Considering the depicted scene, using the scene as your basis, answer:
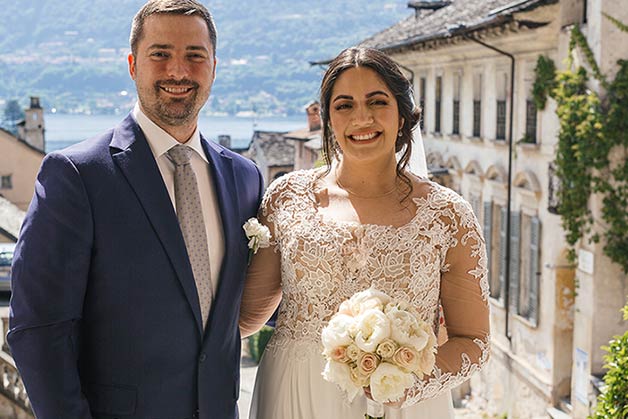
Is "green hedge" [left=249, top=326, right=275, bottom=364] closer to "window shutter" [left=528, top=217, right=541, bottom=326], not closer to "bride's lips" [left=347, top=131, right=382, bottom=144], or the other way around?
"window shutter" [left=528, top=217, right=541, bottom=326]

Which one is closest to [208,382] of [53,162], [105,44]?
[53,162]

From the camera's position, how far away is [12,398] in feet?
30.6

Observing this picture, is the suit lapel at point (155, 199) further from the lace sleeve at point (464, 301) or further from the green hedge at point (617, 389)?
the green hedge at point (617, 389)

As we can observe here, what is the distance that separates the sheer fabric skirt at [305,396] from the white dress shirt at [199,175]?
1.84 ft

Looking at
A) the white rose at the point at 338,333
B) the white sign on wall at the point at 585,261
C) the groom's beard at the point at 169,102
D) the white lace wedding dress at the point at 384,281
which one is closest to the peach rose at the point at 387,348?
the white rose at the point at 338,333

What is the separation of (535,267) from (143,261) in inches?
551

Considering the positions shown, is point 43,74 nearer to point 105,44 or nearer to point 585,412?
point 105,44

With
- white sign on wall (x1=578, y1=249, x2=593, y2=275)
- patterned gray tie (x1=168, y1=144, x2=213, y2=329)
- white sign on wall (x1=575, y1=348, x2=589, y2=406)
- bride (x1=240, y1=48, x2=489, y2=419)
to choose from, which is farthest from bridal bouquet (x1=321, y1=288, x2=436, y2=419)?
white sign on wall (x1=575, y1=348, x2=589, y2=406)

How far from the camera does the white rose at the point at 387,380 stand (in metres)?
3.52

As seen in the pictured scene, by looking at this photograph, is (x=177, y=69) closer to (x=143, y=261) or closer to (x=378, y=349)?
(x=143, y=261)

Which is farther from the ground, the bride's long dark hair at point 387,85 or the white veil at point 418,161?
the bride's long dark hair at point 387,85

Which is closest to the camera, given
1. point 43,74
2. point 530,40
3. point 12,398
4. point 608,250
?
point 12,398

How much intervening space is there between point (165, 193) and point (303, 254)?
2.22 feet

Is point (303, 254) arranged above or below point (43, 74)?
above
